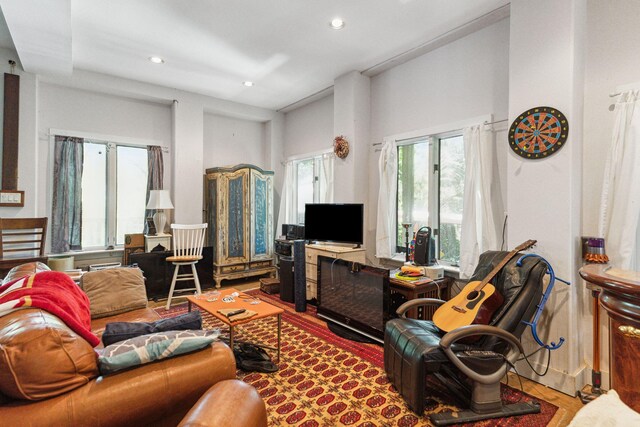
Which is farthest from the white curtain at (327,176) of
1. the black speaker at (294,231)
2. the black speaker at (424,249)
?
the black speaker at (424,249)

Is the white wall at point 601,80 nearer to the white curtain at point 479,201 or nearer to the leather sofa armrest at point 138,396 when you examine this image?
the white curtain at point 479,201

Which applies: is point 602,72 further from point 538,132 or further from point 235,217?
point 235,217

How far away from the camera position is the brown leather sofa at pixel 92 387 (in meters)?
0.98

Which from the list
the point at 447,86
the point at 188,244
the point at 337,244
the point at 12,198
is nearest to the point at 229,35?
the point at 447,86

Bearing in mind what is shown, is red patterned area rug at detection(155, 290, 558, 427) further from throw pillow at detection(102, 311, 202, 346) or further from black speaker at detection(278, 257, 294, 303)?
black speaker at detection(278, 257, 294, 303)

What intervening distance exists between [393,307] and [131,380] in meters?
2.39

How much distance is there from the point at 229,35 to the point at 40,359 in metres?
3.23

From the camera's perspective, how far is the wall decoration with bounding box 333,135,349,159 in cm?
416

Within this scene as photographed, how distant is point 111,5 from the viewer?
2779 millimetres

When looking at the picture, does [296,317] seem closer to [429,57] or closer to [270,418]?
[270,418]

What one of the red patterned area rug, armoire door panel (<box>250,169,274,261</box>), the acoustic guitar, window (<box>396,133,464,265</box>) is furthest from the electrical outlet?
the acoustic guitar

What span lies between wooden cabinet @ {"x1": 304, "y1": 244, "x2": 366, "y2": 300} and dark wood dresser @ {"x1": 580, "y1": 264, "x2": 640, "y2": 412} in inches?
102

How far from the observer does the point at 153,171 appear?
15.9ft

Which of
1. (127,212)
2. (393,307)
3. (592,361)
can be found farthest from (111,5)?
(592,361)
